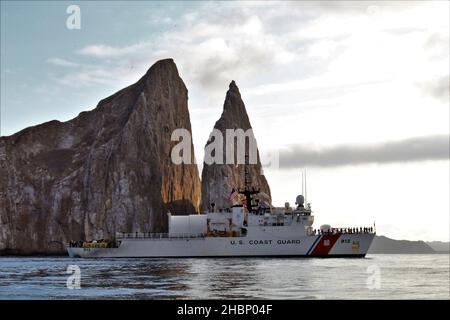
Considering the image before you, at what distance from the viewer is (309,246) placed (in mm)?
81625

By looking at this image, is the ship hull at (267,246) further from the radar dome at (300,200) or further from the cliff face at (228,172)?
the cliff face at (228,172)

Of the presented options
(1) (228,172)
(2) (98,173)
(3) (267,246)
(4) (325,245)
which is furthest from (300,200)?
(2) (98,173)

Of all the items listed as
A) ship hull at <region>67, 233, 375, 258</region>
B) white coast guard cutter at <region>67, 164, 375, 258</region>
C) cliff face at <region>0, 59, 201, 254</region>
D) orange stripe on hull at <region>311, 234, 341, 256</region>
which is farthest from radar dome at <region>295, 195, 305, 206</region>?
cliff face at <region>0, 59, 201, 254</region>

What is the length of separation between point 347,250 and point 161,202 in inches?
2008

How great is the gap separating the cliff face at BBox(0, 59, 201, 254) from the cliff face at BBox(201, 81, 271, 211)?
630 cm

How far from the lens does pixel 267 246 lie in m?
82.1

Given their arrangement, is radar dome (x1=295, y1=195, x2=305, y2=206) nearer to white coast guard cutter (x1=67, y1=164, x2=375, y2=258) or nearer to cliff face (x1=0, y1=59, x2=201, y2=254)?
white coast guard cutter (x1=67, y1=164, x2=375, y2=258)

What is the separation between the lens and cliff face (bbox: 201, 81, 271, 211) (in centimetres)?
13238

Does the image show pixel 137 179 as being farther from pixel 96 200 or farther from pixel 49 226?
pixel 49 226

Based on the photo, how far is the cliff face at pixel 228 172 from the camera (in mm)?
132375

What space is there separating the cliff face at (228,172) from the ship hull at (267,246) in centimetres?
3759

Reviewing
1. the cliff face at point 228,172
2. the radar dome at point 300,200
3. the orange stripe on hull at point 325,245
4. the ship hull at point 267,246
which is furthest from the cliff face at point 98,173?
the orange stripe on hull at point 325,245

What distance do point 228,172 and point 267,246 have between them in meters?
53.2
